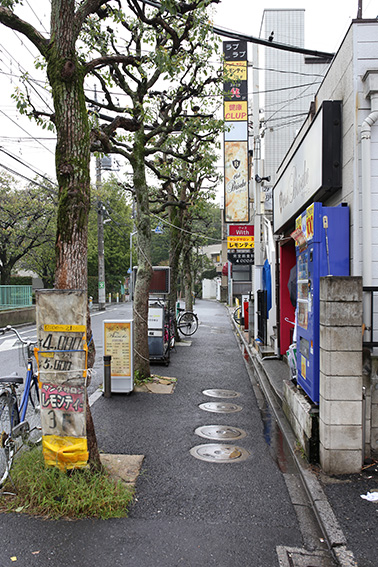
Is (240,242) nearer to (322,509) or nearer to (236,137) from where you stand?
(236,137)

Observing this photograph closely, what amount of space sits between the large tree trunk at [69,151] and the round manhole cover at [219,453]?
1.47 metres

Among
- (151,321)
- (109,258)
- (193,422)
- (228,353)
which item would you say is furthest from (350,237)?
(109,258)

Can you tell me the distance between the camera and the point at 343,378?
4457 millimetres

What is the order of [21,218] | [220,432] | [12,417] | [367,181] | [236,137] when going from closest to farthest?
[12,417], [367,181], [220,432], [236,137], [21,218]

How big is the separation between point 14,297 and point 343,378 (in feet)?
74.2

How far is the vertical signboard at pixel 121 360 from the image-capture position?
841 centimetres

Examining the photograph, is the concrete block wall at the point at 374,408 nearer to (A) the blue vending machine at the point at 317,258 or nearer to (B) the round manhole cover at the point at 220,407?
(A) the blue vending machine at the point at 317,258

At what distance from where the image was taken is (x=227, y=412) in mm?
7395

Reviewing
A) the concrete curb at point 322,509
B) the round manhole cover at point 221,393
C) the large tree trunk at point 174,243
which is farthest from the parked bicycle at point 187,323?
the concrete curb at point 322,509

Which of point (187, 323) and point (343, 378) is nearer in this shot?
point (343, 378)

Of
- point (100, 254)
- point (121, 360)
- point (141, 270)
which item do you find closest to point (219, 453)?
point (121, 360)

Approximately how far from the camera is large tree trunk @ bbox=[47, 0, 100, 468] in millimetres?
4449

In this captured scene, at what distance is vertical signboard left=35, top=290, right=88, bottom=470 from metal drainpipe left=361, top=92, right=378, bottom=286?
3.05 m

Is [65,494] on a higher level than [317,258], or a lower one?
lower
